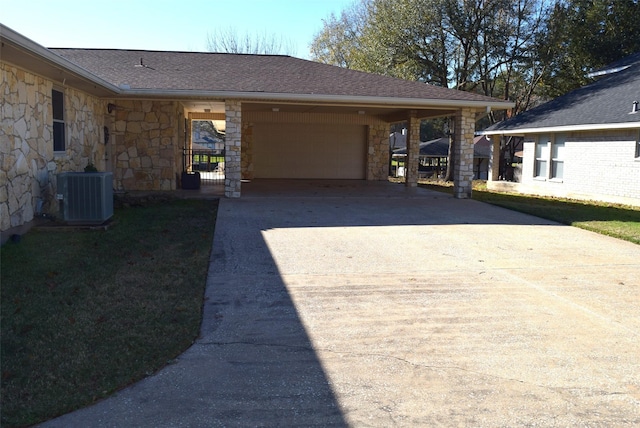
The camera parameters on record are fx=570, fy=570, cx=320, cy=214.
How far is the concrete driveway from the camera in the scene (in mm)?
3562

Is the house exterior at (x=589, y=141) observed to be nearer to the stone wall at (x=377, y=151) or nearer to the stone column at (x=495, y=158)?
the stone column at (x=495, y=158)

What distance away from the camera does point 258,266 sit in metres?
7.38

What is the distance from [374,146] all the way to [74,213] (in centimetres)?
1539

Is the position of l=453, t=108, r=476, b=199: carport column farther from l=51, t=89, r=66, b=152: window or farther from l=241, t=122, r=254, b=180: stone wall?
l=51, t=89, r=66, b=152: window

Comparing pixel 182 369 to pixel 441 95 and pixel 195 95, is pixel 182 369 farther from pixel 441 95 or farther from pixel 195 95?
pixel 441 95

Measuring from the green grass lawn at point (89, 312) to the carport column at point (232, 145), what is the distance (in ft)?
18.8

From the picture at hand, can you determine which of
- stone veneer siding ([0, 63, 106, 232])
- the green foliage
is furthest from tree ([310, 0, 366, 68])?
stone veneer siding ([0, 63, 106, 232])

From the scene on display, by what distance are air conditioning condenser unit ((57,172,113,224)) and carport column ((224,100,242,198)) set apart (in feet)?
16.9

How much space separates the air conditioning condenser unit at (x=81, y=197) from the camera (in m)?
9.74

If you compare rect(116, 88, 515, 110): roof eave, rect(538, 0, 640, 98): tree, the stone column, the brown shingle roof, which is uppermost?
rect(538, 0, 640, 98): tree

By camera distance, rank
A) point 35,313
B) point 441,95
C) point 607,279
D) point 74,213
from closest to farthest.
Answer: point 35,313 → point 607,279 → point 74,213 → point 441,95

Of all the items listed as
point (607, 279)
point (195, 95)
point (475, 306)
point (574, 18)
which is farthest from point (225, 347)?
point (574, 18)

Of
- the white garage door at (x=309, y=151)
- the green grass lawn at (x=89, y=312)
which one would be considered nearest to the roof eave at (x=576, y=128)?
the white garage door at (x=309, y=151)

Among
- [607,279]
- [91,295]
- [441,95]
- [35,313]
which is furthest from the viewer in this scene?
[441,95]
